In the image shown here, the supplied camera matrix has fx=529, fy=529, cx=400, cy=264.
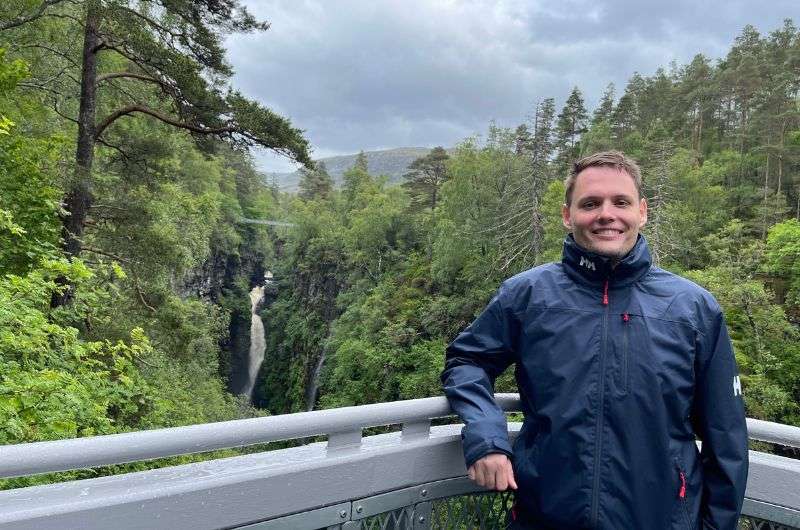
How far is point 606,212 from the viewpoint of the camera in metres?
1.59

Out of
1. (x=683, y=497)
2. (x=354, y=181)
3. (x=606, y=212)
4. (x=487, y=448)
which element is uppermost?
(x=354, y=181)

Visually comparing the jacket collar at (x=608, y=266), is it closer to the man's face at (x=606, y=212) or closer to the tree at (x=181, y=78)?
the man's face at (x=606, y=212)

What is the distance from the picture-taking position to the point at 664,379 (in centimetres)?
143

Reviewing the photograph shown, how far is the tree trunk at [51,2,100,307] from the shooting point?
8344 millimetres

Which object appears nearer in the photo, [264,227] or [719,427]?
[719,427]

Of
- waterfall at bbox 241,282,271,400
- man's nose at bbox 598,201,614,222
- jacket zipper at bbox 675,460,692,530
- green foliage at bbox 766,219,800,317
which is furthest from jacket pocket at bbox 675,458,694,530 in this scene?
waterfall at bbox 241,282,271,400

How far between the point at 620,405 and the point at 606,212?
0.56 meters

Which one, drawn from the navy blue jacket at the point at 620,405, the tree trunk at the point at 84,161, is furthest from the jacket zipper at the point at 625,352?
the tree trunk at the point at 84,161

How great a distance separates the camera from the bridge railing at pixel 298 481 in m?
1.15

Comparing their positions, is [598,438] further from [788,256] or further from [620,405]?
[788,256]

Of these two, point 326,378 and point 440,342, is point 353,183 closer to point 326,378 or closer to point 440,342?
point 326,378

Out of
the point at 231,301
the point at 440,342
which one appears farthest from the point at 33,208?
the point at 231,301

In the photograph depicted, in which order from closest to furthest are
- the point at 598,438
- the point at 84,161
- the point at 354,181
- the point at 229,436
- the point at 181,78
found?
1. the point at 229,436
2. the point at 598,438
3. the point at 181,78
4. the point at 84,161
5. the point at 354,181

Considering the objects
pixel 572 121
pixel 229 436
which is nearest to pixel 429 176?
pixel 572 121
